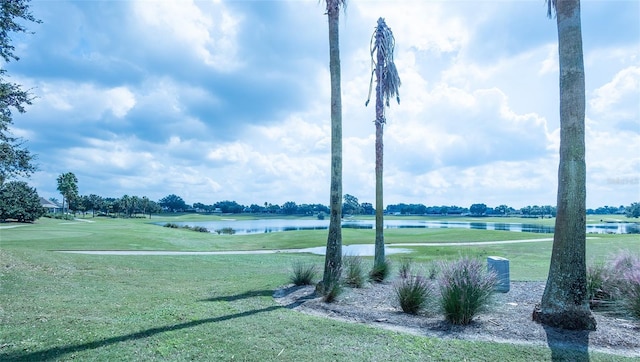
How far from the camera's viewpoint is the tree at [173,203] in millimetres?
173500

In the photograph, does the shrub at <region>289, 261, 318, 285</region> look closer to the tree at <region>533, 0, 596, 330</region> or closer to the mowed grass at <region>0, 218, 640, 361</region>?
the mowed grass at <region>0, 218, 640, 361</region>

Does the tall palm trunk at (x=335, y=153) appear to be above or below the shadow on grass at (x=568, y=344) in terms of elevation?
above

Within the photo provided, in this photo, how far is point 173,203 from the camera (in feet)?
571

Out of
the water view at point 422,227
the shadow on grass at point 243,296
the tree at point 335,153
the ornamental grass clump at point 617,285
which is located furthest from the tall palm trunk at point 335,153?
the water view at point 422,227

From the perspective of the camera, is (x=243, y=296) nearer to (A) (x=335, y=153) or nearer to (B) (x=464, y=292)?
(A) (x=335, y=153)

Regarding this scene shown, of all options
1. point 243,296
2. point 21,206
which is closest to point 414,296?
point 243,296

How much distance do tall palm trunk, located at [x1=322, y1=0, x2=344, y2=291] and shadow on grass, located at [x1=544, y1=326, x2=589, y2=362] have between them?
509cm

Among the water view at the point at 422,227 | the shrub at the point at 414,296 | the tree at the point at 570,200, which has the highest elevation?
the tree at the point at 570,200

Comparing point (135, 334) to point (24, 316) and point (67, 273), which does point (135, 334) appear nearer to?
point (24, 316)

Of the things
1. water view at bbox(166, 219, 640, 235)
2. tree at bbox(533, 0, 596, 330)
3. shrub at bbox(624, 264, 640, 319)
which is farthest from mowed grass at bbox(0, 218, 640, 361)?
water view at bbox(166, 219, 640, 235)

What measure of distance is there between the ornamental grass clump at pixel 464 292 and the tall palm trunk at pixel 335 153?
137 inches

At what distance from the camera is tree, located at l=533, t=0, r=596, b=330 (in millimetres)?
7035

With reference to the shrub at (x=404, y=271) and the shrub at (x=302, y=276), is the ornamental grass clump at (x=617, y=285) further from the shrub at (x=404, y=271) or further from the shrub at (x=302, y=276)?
the shrub at (x=302, y=276)

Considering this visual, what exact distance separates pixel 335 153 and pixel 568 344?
6.99 m
